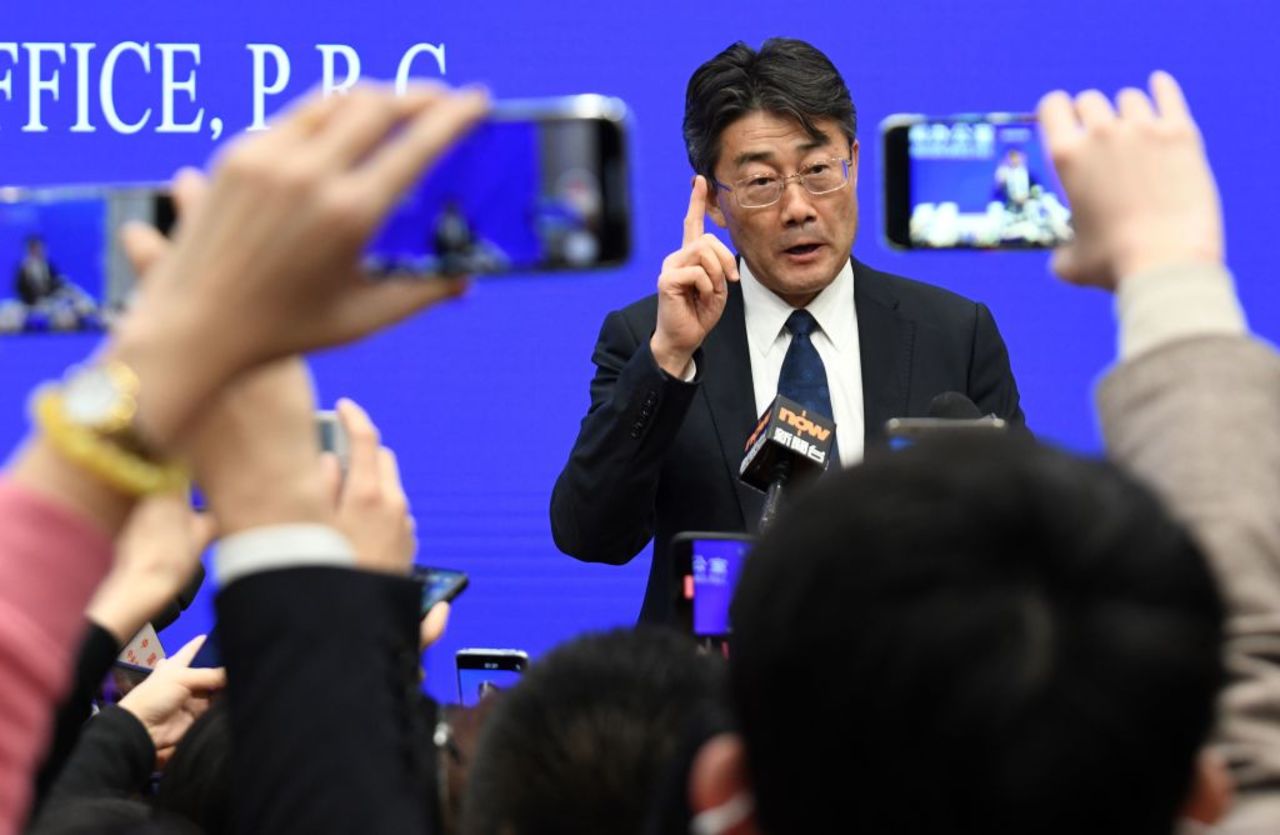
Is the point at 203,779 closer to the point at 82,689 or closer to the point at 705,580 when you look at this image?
the point at 82,689

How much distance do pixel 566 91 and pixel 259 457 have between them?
8.92ft

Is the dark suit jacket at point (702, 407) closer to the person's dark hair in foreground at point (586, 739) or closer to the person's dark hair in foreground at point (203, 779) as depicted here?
the person's dark hair in foreground at point (203, 779)

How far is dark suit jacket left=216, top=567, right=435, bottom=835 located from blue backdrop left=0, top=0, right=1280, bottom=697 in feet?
8.62

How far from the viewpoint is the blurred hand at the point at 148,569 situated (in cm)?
112

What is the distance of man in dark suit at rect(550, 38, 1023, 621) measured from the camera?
2.34m

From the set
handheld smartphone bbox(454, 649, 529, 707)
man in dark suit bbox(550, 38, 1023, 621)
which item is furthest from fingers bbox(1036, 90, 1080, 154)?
man in dark suit bbox(550, 38, 1023, 621)

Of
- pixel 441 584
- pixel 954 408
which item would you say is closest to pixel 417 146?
pixel 441 584

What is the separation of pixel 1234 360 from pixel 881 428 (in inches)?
61.9

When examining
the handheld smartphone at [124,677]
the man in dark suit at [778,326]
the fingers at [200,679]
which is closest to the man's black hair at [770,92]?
the man in dark suit at [778,326]

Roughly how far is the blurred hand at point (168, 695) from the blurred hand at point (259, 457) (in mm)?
770

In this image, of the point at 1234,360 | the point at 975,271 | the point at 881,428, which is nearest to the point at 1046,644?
the point at 1234,360

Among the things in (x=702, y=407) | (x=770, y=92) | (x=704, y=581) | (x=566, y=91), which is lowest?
(x=704, y=581)

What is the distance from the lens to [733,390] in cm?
241

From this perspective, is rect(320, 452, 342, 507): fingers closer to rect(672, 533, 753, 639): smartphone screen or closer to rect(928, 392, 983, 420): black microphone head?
rect(672, 533, 753, 639): smartphone screen
